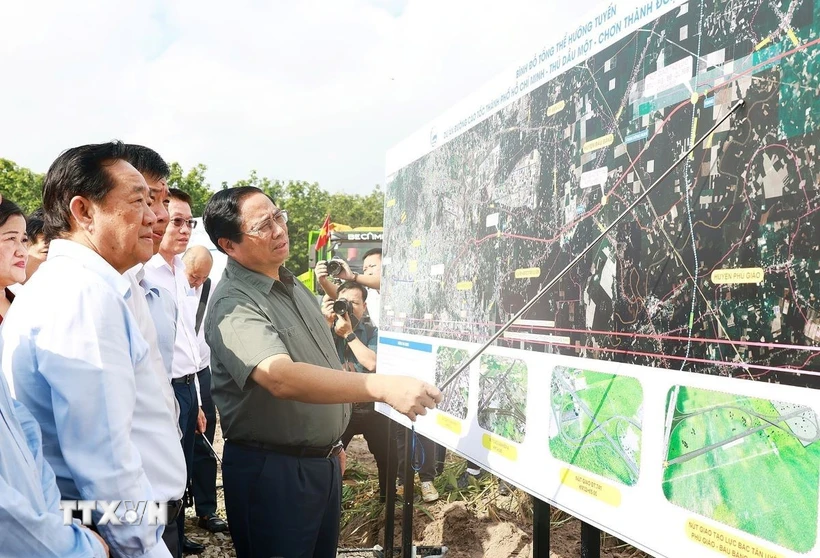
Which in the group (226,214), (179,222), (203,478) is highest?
(179,222)

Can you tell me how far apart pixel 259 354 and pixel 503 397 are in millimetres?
882

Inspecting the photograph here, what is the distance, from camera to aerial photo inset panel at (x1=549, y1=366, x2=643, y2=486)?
6.21ft

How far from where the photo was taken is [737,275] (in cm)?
159

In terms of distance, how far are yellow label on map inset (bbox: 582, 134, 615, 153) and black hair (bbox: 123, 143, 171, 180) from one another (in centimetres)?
139

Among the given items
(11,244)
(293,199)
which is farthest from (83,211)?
(293,199)

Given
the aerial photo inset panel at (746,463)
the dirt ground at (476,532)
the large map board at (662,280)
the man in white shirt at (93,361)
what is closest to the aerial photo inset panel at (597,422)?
the large map board at (662,280)

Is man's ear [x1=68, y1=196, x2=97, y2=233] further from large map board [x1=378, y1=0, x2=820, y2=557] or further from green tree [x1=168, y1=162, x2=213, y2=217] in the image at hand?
green tree [x1=168, y1=162, x2=213, y2=217]

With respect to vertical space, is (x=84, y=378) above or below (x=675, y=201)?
below

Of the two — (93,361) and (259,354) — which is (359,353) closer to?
(259,354)

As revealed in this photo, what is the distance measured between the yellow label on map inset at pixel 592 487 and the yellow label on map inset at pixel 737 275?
0.66 m

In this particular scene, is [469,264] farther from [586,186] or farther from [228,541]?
[228,541]

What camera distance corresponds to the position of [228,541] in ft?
15.4

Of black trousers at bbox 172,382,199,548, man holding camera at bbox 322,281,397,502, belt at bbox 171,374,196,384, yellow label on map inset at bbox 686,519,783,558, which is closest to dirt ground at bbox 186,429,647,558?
man holding camera at bbox 322,281,397,502

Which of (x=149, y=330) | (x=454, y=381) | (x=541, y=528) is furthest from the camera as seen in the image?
(x=454, y=381)
